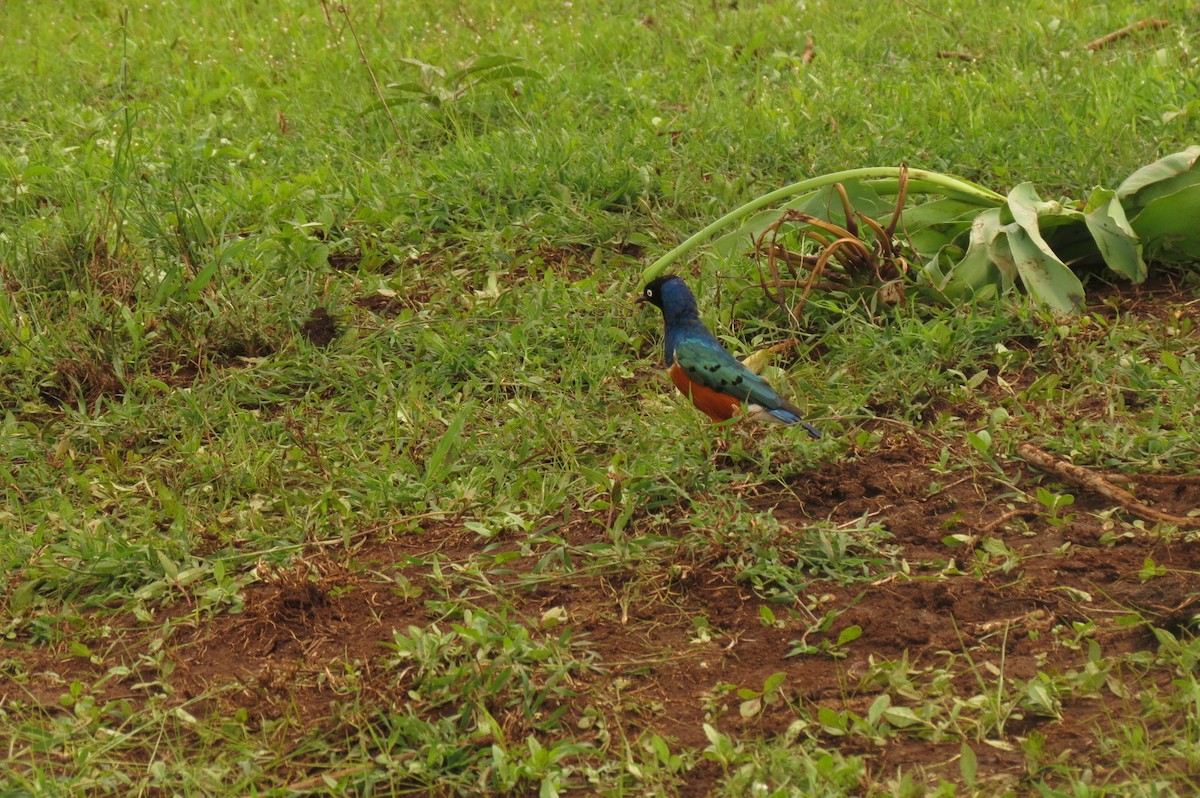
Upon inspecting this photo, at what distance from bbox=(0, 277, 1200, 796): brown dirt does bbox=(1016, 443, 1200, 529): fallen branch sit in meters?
0.04

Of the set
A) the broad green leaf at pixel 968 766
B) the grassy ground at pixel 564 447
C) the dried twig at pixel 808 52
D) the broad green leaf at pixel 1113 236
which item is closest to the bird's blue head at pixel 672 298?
the grassy ground at pixel 564 447

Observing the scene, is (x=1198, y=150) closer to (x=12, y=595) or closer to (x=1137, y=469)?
(x=1137, y=469)

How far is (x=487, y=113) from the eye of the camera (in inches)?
251

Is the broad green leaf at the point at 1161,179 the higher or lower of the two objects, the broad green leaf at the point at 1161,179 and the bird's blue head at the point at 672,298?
the higher

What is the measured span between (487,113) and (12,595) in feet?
11.8

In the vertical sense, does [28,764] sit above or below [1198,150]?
below

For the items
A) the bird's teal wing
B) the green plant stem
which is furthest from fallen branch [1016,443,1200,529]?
the green plant stem

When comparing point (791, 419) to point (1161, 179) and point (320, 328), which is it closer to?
point (1161, 179)

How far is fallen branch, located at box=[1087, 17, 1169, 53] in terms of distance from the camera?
6.66m

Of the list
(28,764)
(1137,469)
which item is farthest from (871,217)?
(28,764)

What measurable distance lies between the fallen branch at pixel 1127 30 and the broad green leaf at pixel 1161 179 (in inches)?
91.1

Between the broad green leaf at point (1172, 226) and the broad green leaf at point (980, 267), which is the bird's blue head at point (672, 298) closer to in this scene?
the broad green leaf at point (980, 267)

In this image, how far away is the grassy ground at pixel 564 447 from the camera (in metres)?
2.77

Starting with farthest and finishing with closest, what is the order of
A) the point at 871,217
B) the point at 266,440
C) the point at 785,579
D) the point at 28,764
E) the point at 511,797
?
the point at 871,217
the point at 266,440
the point at 785,579
the point at 28,764
the point at 511,797
